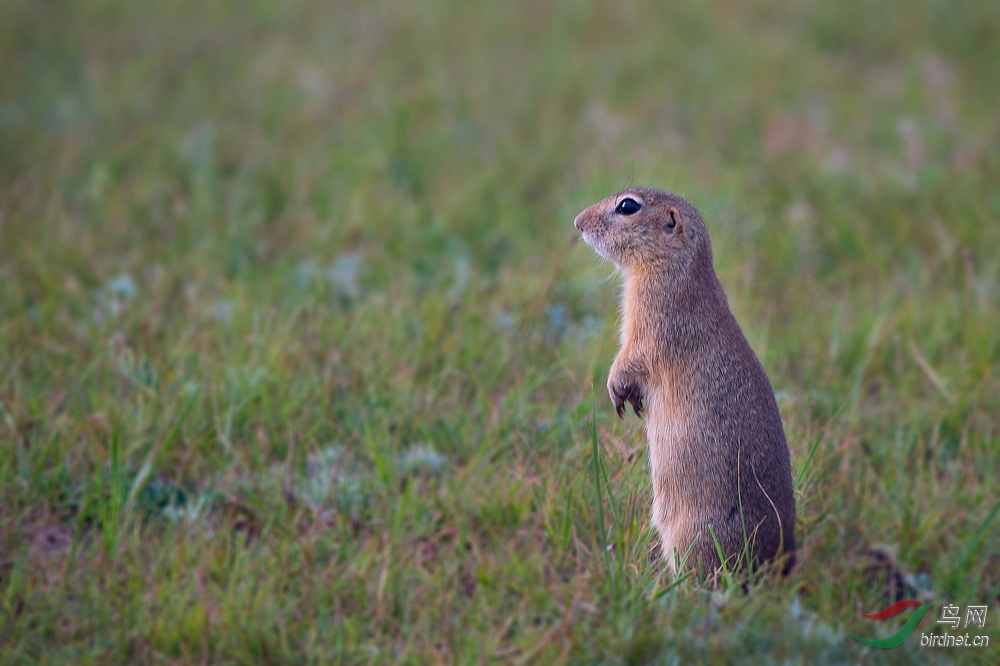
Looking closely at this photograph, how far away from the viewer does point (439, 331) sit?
376 cm

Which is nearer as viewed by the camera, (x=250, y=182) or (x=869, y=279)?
(x=869, y=279)

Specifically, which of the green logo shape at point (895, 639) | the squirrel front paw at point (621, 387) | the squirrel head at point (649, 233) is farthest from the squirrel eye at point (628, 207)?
the green logo shape at point (895, 639)

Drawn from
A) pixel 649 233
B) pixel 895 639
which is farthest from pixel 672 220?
pixel 895 639

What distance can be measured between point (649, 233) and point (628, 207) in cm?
10

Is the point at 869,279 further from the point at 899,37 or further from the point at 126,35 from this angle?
the point at 126,35

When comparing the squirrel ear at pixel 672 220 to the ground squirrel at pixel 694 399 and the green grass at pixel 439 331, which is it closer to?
the ground squirrel at pixel 694 399

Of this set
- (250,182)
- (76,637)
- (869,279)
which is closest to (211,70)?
(250,182)

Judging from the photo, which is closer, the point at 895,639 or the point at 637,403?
the point at 895,639

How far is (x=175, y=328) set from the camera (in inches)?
148

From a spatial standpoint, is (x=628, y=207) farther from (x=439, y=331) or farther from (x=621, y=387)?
(x=439, y=331)

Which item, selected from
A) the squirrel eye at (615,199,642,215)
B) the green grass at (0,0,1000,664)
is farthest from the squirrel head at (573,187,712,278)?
the green grass at (0,0,1000,664)

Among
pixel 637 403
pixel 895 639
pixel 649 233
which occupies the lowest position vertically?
pixel 895 639

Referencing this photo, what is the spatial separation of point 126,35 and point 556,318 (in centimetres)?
471

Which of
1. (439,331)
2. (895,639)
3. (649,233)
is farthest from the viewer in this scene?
(439,331)
